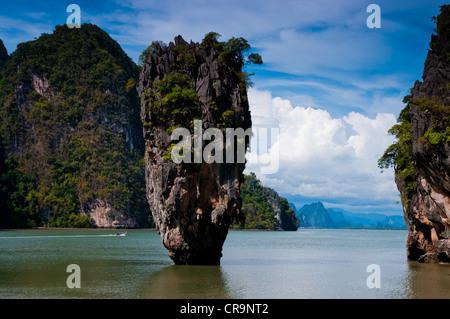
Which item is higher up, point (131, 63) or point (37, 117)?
point (131, 63)

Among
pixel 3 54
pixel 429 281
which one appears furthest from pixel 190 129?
pixel 3 54

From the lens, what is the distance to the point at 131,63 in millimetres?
123938

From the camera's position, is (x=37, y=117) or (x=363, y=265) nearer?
(x=363, y=265)

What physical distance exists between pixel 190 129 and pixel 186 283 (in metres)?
8.34

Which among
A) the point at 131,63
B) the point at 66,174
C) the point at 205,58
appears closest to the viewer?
the point at 205,58

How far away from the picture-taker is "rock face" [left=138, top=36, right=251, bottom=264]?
2450cm

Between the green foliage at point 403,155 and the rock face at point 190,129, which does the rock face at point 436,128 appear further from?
the rock face at point 190,129

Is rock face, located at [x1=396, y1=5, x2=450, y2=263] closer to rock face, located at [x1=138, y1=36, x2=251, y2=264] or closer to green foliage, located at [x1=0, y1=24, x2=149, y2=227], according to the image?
rock face, located at [x1=138, y1=36, x2=251, y2=264]

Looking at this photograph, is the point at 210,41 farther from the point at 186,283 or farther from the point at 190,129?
the point at 186,283

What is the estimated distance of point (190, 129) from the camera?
81.6 ft

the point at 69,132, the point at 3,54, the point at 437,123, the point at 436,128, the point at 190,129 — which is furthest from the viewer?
the point at 3,54
